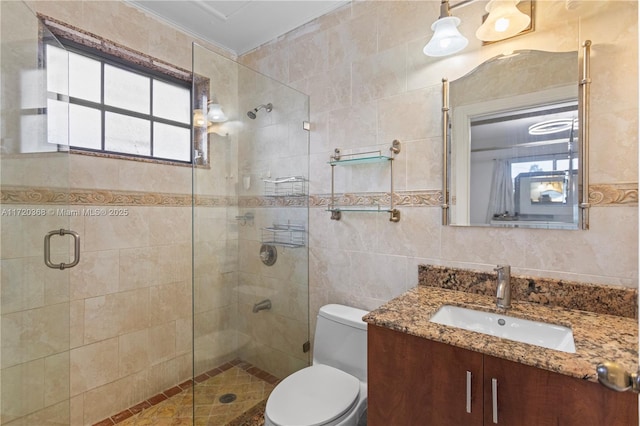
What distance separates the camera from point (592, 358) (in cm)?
80

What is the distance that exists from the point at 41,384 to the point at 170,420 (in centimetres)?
71

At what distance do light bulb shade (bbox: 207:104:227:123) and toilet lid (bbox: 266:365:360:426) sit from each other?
1.43 m

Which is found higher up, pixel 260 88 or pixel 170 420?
pixel 260 88

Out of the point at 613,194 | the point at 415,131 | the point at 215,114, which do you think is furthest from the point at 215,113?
the point at 613,194

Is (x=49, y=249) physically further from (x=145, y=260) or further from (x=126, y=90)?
(x=126, y=90)

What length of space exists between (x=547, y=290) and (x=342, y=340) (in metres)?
0.98

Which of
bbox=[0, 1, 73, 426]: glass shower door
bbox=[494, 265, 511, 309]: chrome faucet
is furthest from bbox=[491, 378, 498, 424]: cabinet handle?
→ bbox=[0, 1, 73, 426]: glass shower door

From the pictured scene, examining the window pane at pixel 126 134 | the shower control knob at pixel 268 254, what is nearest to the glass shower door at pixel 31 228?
the window pane at pixel 126 134

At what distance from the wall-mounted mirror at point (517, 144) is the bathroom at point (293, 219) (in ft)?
0.18

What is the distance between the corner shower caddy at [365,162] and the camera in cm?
162

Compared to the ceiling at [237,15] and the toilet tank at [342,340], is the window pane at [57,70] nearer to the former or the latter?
the ceiling at [237,15]

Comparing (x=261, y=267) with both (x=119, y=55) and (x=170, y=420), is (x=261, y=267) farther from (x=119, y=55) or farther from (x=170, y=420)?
(x=119, y=55)

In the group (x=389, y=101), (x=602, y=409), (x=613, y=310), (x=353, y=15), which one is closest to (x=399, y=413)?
(x=602, y=409)

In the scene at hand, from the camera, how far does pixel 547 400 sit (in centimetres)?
80
